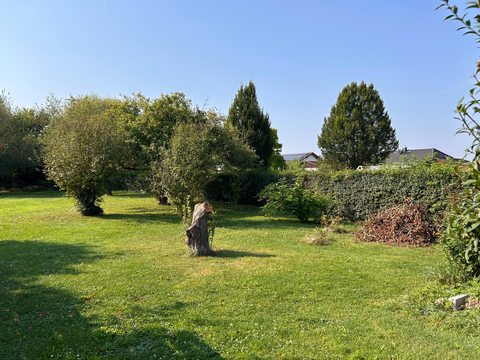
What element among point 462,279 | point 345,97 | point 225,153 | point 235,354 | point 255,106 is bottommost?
point 235,354

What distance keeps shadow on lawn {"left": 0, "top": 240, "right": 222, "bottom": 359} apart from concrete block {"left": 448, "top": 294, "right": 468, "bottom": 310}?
3.44 m

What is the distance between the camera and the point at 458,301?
14.8 ft

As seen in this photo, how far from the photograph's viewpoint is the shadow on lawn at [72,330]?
3.71m

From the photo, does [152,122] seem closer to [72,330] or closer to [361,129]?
[72,330]

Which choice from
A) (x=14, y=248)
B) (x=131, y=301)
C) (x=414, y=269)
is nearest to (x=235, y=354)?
(x=131, y=301)

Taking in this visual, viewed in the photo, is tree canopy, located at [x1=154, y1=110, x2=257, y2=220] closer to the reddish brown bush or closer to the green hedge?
the green hedge

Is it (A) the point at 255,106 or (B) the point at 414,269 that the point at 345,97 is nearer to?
(A) the point at 255,106

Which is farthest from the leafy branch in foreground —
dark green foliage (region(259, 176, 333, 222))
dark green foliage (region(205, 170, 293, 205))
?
dark green foliage (region(205, 170, 293, 205))

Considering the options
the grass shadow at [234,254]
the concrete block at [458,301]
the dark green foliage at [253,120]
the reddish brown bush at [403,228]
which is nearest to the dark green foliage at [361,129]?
the dark green foliage at [253,120]

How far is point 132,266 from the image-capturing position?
7.26 m

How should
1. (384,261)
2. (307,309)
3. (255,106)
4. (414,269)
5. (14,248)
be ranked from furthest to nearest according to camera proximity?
1. (255,106)
2. (14,248)
3. (384,261)
4. (414,269)
5. (307,309)

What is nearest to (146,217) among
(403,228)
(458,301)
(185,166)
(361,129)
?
(185,166)

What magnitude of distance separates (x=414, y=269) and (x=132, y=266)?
6.44m

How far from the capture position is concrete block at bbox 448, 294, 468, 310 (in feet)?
14.7
